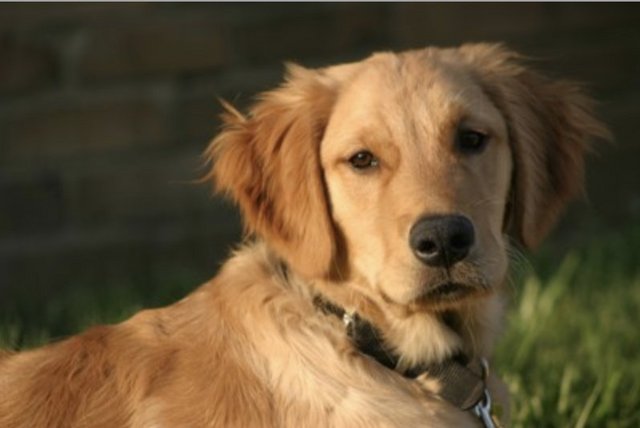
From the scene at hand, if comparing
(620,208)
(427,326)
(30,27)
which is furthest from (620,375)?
(30,27)

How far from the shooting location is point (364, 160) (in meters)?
4.07

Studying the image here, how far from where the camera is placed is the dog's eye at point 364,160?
4055 millimetres

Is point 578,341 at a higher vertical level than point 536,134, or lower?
lower

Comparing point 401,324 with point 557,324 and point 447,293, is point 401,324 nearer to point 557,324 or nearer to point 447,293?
point 447,293

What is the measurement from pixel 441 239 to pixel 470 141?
1.48 ft

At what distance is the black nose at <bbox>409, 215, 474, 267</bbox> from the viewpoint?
3777 millimetres

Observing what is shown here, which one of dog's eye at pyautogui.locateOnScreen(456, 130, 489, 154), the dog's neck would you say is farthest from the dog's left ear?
the dog's neck

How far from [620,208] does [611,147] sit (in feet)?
1.31

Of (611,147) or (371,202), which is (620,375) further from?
(611,147)

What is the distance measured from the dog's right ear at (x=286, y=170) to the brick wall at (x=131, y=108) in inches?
165

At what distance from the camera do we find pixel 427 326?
160 inches

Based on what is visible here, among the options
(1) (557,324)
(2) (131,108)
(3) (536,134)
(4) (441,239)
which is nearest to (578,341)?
(1) (557,324)

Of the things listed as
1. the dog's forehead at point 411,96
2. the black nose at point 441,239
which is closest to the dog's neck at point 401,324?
the black nose at point 441,239

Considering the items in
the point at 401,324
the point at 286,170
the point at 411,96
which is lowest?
the point at 401,324
